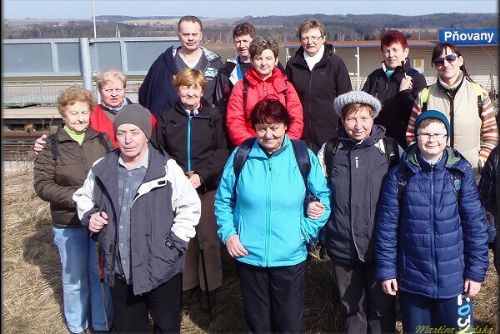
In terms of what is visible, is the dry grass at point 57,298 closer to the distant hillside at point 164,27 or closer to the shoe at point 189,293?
the shoe at point 189,293

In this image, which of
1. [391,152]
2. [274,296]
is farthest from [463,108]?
[274,296]

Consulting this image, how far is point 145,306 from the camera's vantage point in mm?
3670

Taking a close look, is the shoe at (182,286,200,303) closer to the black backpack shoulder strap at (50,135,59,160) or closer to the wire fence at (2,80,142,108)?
the black backpack shoulder strap at (50,135,59,160)

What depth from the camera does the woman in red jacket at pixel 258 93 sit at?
421 centimetres

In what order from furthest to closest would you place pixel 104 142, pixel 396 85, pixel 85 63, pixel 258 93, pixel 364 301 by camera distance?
pixel 85 63, pixel 396 85, pixel 258 93, pixel 104 142, pixel 364 301

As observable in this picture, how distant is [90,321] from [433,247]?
2.82 meters

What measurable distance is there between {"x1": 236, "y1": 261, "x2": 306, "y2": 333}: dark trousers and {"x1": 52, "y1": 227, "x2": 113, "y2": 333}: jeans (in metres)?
1.14

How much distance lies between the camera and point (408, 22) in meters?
7.89

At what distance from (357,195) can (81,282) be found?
2176 mm

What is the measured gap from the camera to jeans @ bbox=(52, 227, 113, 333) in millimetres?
4055

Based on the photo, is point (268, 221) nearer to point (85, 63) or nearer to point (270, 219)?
point (270, 219)

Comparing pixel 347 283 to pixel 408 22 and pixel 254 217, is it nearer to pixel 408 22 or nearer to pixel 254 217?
pixel 254 217

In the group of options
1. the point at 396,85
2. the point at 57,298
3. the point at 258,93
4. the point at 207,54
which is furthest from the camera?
the point at 57,298

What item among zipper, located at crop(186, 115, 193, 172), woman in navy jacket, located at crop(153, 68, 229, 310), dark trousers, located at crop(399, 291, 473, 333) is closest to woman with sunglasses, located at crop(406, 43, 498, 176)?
dark trousers, located at crop(399, 291, 473, 333)
